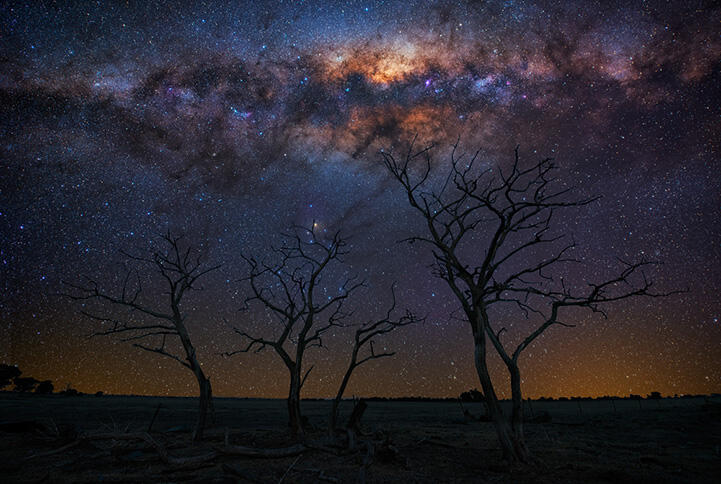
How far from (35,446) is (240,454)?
907cm

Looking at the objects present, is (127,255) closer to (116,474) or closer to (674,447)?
(116,474)

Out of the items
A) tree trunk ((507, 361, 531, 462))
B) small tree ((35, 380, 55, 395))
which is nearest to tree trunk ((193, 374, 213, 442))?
tree trunk ((507, 361, 531, 462))

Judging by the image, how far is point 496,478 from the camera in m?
9.13

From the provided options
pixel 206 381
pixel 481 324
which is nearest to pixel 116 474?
pixel 206 381

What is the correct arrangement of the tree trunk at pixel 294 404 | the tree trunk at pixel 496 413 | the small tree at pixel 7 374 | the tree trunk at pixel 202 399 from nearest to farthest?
the tree trunk at pixel 496 413 → the tree trunk at pixel 202 399 → the tree trunk at pixel 294 404 → the small tree at pixel 7 374

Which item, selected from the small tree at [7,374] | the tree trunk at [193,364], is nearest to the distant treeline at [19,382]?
the small tree at [7,374]

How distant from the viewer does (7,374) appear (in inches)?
3799

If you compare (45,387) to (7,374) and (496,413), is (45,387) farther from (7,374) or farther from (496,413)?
(496,413)

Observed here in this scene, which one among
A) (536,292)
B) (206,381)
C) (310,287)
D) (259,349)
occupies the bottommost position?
(206,381)

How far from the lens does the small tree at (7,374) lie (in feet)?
312

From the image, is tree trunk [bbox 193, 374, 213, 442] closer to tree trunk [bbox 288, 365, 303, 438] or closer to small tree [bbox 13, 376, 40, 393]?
tree trunk [bbox 288, 365, 303, 438]

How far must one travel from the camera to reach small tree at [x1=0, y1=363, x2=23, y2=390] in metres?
95.2

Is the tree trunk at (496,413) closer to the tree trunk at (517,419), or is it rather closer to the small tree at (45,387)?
the tree trunk at (517,419)

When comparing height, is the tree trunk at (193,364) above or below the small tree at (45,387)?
above
